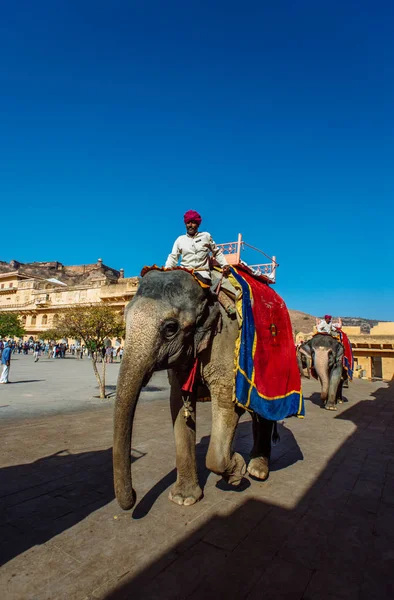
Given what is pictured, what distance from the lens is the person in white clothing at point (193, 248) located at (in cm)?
344

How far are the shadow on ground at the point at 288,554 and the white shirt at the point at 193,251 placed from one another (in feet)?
7.48

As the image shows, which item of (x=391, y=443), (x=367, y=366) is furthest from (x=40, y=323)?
(x=391, y=443)

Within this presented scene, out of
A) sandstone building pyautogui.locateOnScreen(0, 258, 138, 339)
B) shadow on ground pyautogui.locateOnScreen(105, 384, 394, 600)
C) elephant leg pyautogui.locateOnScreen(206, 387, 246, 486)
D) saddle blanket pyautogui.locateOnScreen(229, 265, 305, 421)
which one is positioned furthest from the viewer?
sandstone building pyautogui.locateOnScreen(0, 258, 138, 339)

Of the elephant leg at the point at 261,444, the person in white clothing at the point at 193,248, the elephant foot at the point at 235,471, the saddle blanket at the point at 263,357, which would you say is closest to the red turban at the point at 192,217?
the person in white clothing at the point at 193,248

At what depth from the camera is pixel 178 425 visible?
3.49 metres

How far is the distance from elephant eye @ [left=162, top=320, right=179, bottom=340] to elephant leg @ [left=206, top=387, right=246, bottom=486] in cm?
84

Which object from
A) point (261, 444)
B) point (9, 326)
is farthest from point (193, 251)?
point (9, 326)

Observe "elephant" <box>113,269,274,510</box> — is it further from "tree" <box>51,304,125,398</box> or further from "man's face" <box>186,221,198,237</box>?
"tree" <box>51,304,125,398</box>

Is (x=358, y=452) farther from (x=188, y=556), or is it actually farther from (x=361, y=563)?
(x=188, y=556)

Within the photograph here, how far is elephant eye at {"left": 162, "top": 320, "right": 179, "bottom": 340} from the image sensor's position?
8.85ft

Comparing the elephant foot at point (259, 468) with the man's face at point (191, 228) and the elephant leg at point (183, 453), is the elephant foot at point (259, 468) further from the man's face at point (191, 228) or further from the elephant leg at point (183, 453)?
the man's face at point (191, 228)

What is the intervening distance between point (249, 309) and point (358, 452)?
150 inches

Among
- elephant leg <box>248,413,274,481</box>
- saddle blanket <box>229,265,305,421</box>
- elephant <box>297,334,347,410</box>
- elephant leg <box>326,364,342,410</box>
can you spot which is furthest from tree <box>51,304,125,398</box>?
saddle blanket <box>229,265,305,421</box>

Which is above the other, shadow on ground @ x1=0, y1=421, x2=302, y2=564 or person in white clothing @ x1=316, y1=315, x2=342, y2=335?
person in white clothing @ x1=316, y1=315, x2=342, y2=335
